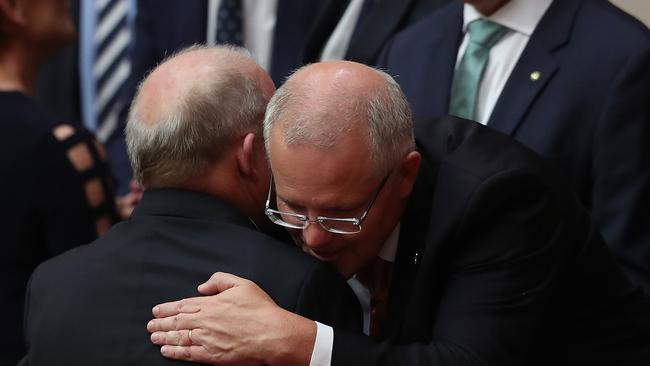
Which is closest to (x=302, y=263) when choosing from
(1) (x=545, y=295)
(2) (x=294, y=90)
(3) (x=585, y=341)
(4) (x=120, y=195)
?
(2) (x=294, y=90)

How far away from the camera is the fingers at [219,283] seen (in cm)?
186

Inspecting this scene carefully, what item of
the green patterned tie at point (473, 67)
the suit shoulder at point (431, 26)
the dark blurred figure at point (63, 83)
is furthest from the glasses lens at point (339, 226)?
the dark blurred figure at point (63, 83)

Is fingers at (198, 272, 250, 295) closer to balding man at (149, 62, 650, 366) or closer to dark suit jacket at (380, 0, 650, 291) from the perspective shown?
balding man at (149, 62, 650, 366)

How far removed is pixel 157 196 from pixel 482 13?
A: 3.96 ft

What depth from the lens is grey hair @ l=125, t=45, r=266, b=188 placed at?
6.68 ft

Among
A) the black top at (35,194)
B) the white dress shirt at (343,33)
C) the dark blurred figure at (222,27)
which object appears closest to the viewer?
the black top at (35,194)

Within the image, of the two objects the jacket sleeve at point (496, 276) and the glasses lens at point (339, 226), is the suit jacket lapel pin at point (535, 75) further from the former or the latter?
the glasses lens at point (339, 226)

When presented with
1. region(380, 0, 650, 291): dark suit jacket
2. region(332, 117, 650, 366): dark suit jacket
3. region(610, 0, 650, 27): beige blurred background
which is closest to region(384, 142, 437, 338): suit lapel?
region(332, 117, 650, 366): dark suit jacket

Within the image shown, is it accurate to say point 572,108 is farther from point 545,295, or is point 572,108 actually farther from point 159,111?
point 159,111

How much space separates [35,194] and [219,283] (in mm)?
1032

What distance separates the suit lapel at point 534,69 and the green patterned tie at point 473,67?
0.35 ft

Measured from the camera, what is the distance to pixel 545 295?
2.03 m

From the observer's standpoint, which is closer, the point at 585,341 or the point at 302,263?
the point at 302,263

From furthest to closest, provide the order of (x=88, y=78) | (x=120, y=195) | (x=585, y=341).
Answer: (x=88, y=78), (x=120, y=195), (x=585, y=341)
